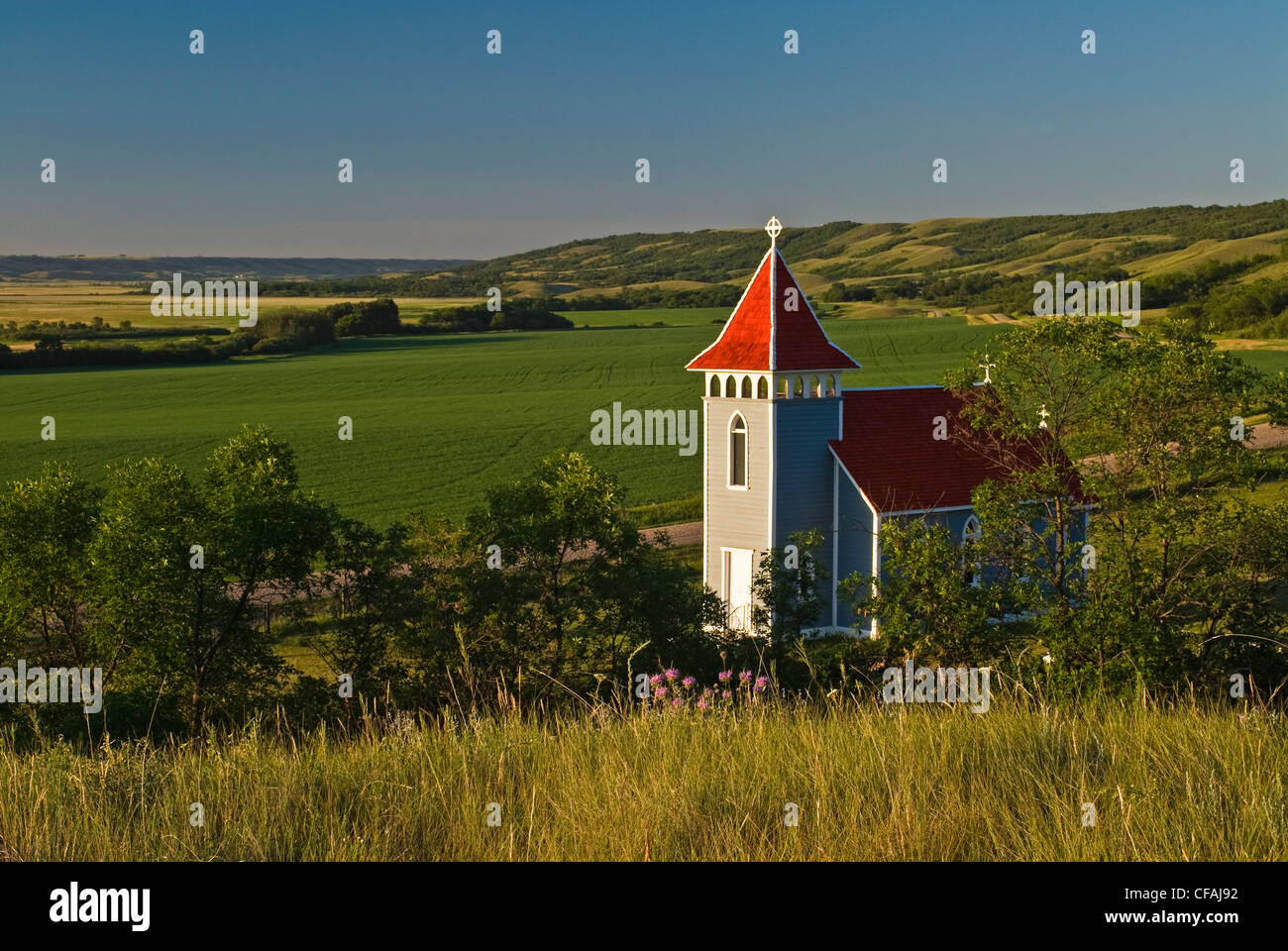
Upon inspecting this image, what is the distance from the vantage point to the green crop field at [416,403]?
6525cm

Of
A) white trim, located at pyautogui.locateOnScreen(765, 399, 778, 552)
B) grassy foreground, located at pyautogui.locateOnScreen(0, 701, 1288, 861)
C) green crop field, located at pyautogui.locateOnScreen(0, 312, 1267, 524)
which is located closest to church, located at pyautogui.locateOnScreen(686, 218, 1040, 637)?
white trim, located at pyautogui.locateOnScreen(765, 399, 778, 552)

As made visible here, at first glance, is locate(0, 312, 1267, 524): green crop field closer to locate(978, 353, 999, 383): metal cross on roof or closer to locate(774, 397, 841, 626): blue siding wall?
locate(774, 397, 841, 626): blue siding wall

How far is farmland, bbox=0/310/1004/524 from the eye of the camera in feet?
214

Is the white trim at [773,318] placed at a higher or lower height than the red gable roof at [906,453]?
higher

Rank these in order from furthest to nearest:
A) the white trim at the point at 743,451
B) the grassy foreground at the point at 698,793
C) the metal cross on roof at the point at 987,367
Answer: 1. the white trim at the point at 743,451
2. the metal cross on roof at the point at 987,367
3. the grassy foreground at the point at 698,793

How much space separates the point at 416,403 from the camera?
100312mm

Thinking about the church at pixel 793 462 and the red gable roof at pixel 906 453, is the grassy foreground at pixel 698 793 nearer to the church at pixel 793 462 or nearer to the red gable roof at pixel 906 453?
the church at pixel 793 462

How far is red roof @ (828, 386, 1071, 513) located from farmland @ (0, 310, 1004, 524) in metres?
18.0

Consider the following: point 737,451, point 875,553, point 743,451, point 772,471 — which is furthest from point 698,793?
point 737,451

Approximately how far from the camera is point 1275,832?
5340 mm

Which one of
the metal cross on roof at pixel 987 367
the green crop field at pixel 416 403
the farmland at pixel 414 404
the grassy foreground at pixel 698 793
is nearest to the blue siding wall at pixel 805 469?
the green crop field at pixel 416 403

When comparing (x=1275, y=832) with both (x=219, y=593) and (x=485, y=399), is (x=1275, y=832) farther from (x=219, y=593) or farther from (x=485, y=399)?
(x=485, y=399)

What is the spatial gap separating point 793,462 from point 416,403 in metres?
66.5

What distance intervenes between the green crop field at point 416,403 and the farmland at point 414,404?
179mm
